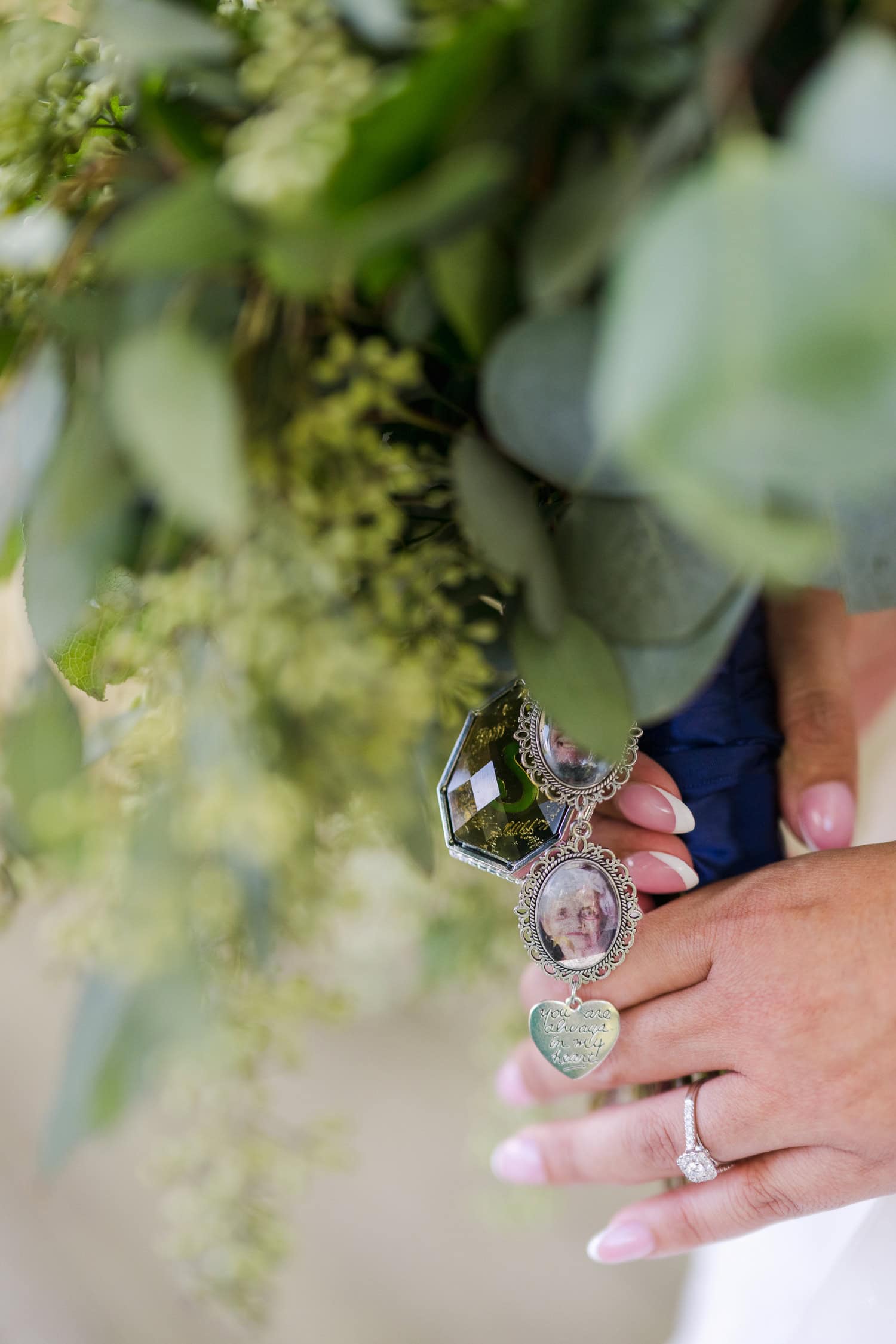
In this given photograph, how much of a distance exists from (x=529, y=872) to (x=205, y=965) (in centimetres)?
15

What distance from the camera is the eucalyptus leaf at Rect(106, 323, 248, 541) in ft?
0.61

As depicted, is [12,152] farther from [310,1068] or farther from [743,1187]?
[310,1068]

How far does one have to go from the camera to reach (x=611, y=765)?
1.29 feet

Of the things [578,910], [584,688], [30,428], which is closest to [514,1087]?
[578,910]

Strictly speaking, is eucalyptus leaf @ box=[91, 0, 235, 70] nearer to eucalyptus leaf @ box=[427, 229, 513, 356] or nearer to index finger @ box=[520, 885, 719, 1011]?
eucalyptus leaf @ box=[427, 229, 513, 356]

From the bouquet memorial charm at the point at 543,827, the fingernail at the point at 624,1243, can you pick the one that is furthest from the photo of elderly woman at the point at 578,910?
the fingernail at the point at 624,1243

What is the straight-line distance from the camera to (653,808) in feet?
1.39

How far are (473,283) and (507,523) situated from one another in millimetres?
72

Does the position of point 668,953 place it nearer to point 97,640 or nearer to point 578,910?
point 578,910

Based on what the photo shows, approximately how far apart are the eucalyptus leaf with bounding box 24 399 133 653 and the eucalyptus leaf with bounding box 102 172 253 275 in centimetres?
5

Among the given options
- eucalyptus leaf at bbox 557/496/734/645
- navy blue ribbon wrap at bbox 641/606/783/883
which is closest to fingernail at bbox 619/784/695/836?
navy blue ribbon wrap at bbox 641/606/783/883

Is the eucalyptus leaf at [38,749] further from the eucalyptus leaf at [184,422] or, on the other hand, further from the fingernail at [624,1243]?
the fingernail at [624,1243]

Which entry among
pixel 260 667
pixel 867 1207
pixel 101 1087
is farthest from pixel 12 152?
pixel 867 1207

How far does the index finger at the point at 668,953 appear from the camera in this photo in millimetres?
448
